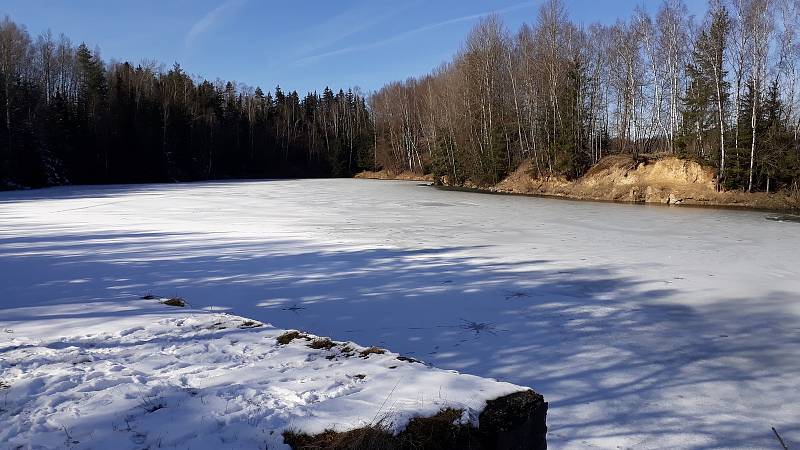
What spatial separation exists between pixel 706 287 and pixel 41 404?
8198mm

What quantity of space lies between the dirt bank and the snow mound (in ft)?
84.0

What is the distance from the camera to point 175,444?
235 cm

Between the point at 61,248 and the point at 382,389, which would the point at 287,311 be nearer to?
the point at 382,389

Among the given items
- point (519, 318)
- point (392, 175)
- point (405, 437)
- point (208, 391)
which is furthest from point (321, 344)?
point (392, 175)

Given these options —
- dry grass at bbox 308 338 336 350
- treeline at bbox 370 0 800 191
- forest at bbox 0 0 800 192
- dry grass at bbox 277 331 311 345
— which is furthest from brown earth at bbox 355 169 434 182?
dry grass at bbox 308 338 336 350

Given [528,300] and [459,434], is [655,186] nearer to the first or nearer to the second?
[528,300]

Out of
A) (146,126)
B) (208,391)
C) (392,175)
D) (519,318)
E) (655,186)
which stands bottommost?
(519,318)

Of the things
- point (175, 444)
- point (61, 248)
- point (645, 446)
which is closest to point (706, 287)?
point (645, 446)

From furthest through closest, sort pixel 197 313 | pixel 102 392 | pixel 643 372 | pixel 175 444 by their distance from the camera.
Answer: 1. pixel 197 313
2. pixel 643 372
3. pixel 102 392
4. pixel 175 444

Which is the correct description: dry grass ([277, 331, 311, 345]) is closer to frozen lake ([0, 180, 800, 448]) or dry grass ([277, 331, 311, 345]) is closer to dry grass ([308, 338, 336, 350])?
dry grass ([308, 338, 336, 350])

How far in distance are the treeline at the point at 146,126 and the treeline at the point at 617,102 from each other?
30.4 metres

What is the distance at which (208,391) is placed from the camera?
2.97 metres

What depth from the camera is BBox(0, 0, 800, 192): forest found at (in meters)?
25.1

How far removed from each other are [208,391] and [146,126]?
5821cm
